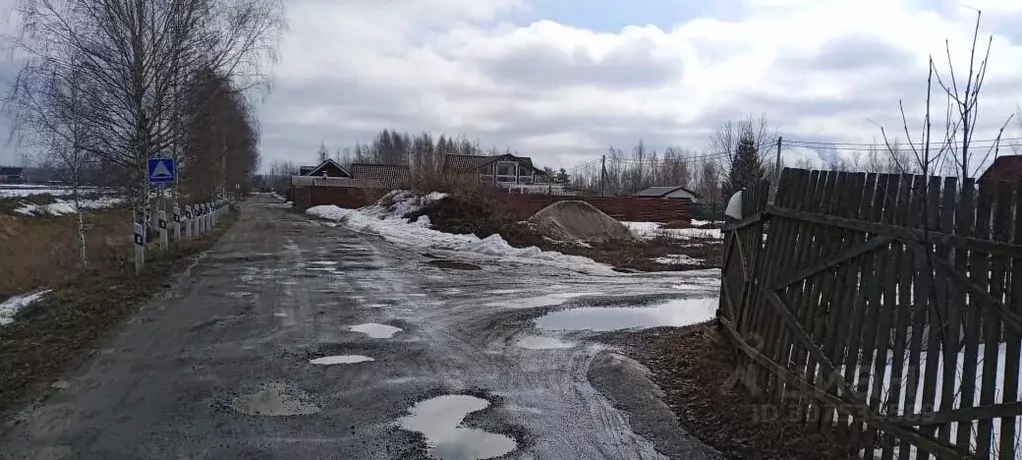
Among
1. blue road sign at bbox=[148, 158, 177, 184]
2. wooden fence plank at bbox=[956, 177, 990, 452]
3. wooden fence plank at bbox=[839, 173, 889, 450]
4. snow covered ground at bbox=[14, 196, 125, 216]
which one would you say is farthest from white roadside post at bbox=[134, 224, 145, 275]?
snow covered ground at bbox=[14, 196, 125, 216]

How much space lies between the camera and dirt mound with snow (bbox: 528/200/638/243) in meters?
28.1

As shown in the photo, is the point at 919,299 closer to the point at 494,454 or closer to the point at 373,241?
the point at 494,454

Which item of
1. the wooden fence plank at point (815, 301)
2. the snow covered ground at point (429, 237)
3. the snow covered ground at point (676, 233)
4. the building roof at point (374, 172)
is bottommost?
the snow covered ground at point (676, 233)

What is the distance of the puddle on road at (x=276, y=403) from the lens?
564 cm

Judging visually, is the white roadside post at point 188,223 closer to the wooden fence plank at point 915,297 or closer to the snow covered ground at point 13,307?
the snow covered ground at point 13,307

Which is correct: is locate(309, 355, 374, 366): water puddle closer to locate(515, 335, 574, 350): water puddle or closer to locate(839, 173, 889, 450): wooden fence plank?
locate(515, 335, 574, 350): water puddle

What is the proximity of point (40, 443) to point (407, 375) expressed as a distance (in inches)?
118

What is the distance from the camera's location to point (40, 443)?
16.0 ft

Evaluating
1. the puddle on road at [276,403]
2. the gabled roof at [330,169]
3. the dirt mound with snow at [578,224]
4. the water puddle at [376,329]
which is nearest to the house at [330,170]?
the gabled roof at [330,169]

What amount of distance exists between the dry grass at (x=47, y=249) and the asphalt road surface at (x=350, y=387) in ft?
20.9

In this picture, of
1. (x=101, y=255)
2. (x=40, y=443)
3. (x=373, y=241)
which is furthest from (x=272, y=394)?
(x=373, y=241)

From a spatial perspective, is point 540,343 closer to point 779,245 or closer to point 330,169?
point 779,245

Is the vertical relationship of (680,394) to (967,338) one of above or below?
below

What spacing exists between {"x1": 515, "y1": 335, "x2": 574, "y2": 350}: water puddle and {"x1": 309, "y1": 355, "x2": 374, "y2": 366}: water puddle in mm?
1875
